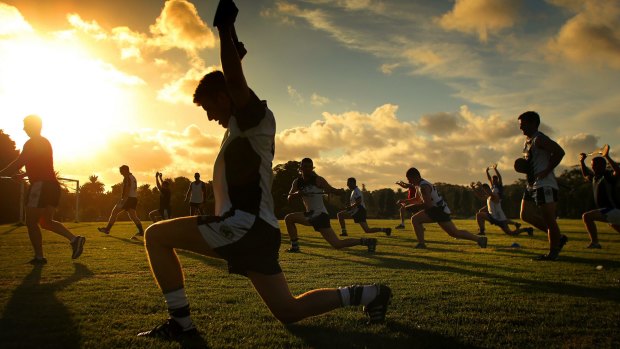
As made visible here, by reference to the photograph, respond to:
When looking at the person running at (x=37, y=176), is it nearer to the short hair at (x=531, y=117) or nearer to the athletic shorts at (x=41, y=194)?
the athletic shorts at (x=41, y=194)

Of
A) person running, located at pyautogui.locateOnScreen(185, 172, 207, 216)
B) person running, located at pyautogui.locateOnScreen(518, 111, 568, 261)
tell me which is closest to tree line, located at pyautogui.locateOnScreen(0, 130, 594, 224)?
person running, located at pyautogui.locateOnScreen(185, 172, 207, 216)

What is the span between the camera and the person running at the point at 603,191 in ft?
34.3

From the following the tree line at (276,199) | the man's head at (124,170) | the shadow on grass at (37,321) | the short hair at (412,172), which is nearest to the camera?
the shadow on grass at (37,321)

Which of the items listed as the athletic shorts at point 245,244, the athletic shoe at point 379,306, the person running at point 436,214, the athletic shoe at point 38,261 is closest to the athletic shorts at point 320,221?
the person running at point 436,214

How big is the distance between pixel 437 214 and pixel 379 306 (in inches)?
295

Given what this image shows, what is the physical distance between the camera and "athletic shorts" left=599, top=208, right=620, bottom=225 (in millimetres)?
10203

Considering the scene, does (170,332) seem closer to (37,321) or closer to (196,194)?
(37,321)

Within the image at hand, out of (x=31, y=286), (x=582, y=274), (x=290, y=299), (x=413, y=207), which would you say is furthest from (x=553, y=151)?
(x=31, y=286)

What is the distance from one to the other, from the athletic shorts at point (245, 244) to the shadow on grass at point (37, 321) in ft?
4.52

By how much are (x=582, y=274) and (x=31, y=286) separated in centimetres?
815

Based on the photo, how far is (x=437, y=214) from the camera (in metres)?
11.0

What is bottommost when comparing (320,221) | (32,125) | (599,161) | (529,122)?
(320,221)

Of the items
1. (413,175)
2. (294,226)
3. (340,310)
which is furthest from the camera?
(413,175)

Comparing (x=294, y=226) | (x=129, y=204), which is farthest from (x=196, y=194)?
(x=294, y=226)
